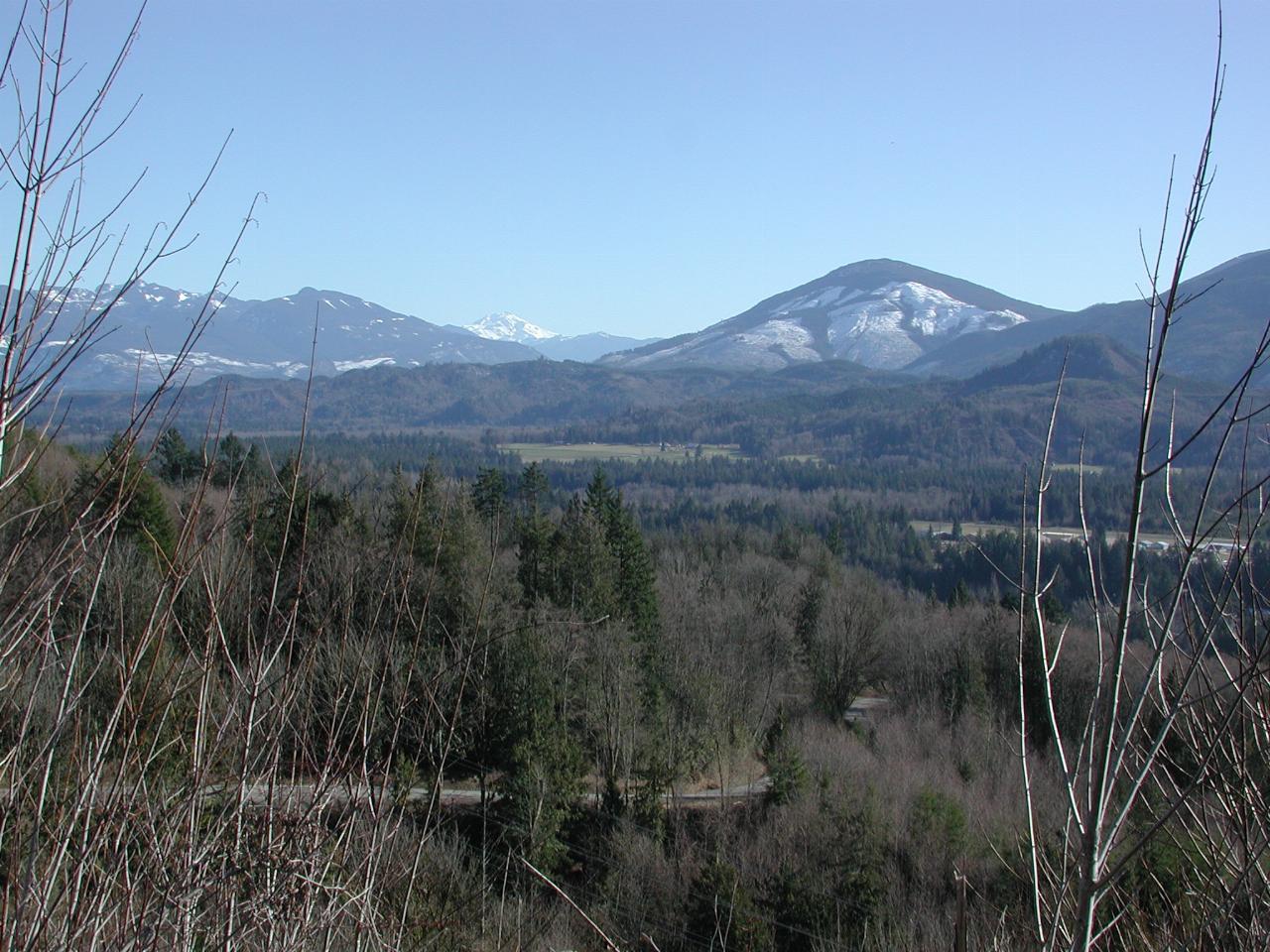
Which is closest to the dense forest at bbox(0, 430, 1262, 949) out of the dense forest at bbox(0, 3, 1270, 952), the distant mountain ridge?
the dense forest at bbox(0, 3, 1270, 952)

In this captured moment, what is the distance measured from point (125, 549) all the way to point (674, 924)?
13.9 m

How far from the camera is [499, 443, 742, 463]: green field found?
117m

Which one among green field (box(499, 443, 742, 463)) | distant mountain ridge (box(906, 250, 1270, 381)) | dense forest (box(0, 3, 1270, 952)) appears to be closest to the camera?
dense forest (box(0, 3, 1270, 952))

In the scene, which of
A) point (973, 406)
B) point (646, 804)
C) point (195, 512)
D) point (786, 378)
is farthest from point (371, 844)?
point (786, 378)

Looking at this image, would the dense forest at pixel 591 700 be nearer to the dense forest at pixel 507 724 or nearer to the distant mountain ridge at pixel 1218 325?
the dense forest at pixel 507 724

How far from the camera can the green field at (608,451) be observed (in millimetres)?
117300

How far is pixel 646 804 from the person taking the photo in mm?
20344

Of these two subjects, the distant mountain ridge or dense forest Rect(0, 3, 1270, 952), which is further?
the distant mountain ridge

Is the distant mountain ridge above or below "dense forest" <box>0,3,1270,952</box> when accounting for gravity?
above

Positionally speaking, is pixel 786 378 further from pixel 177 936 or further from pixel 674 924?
pixel 177 936

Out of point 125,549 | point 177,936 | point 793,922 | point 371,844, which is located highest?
point 371,844

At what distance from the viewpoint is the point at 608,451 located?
419 feet

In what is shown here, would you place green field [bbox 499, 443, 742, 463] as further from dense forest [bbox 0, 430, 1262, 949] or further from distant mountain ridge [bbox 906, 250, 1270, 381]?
dense forest [bbox 0, 430, 1262, 949]

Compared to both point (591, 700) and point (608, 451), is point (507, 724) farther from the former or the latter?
point (608, 451)
